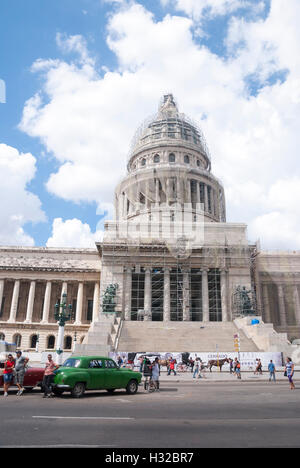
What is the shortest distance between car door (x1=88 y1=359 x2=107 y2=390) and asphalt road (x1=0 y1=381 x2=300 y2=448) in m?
1.46

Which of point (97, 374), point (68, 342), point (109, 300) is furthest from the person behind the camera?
point (68, 342)

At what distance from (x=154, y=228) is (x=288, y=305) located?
2309 cm

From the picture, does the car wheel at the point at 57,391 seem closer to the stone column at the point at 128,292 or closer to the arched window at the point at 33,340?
the stone column at the point at 128,292

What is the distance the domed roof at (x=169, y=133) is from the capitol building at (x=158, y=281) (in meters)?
10.9

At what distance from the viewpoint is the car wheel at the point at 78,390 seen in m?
14.4

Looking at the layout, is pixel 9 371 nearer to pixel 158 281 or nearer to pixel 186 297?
pixel 186 297

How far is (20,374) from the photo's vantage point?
15680 mm

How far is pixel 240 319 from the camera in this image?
4438cm

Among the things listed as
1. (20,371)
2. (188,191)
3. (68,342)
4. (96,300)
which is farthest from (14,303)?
(20,371)

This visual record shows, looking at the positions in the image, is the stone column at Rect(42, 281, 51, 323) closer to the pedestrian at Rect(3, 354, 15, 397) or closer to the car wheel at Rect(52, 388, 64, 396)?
the pedestrian at Rect(3, 354, 15, 397)

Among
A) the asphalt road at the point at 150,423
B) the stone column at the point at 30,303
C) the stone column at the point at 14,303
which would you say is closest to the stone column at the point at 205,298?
the stone column at the point at 30,303

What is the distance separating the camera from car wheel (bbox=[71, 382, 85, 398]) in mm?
14430

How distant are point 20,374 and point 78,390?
286cm
